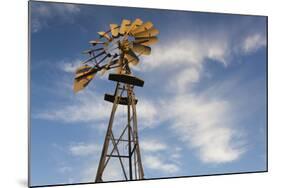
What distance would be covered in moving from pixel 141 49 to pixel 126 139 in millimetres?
889

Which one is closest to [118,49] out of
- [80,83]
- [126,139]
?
[80,83]

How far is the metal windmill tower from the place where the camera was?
4.65 m

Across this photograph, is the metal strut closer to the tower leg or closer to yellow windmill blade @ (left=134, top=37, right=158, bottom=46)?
the tower leg

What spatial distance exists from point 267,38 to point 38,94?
8.18 ft

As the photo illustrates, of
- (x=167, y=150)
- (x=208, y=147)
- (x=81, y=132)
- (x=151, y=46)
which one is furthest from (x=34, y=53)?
(x=208, y=147)

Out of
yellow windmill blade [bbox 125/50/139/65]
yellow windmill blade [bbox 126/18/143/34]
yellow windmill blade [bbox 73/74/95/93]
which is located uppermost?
yellow windmill blade [bbox 126/18/143/34]

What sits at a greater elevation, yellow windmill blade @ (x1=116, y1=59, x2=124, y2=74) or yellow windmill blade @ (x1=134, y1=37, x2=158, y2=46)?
yellow windmill blade @ (x1=134, y1=37, x2=158, y2=46)

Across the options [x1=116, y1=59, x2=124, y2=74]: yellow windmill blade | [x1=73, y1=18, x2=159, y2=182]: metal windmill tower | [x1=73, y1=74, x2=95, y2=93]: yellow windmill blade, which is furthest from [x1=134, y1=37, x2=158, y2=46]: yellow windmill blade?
[x1=73, y1=74, x2=95, y2=93]: yellow windmill blade

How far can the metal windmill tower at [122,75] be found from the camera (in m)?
4.65

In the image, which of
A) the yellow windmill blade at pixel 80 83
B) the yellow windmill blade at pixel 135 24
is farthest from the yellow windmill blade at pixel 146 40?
the yellow windmill blade at pixel 80 83

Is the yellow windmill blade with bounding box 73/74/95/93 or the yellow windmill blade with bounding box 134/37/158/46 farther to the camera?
the yellow windmill blade with bounding box 134/37/158/46

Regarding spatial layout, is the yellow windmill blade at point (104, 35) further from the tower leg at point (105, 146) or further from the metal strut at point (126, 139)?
the tower leg at point (105, 146)

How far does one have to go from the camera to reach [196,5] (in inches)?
198

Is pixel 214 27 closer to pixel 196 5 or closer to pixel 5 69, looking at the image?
pixel 196 5
